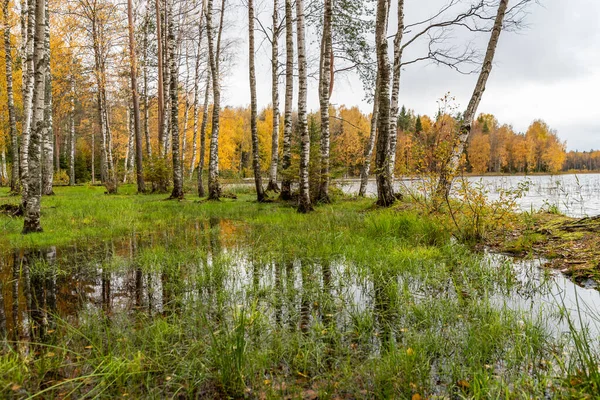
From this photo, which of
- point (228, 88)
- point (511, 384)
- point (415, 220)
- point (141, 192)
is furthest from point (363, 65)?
point (511, 384)

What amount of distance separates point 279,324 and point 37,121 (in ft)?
23.5

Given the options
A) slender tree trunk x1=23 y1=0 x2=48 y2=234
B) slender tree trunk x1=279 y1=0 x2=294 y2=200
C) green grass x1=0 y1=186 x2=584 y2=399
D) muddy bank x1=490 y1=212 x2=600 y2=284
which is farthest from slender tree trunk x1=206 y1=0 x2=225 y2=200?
muddy bank x1=490 y1=212 x2=600 y2=284

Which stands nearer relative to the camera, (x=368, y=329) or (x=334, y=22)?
(x=368, y=329)

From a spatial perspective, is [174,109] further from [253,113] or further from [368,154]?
[368,154]

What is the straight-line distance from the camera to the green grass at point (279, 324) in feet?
7.54

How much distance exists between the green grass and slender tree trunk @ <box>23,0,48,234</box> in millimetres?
786

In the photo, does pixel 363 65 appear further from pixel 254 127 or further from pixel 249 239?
pixel 249 239

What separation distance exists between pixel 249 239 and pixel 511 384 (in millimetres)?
5608

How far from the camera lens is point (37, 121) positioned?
7035 mm

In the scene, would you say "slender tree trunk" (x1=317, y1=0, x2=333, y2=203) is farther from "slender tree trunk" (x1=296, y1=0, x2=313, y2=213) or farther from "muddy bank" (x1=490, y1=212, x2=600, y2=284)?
"muddy bank" (x1=490, y1=212, x2=600, y2=284)

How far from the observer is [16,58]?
63.8 ft

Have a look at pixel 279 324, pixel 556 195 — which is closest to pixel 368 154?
pixel 556 195

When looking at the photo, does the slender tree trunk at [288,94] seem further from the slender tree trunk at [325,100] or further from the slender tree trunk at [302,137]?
the slender tree trunk at [302,137]

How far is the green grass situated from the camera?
230 cm
